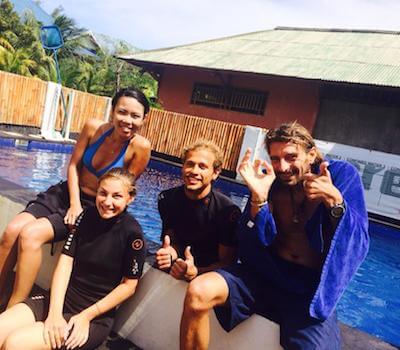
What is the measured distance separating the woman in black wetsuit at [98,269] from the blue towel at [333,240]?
0.69 metres

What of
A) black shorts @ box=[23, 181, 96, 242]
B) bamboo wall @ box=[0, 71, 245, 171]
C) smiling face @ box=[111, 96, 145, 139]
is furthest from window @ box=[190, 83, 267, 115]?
black shorts @ box=[23, 181, 96, 242]

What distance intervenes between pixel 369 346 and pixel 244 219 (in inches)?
39.9

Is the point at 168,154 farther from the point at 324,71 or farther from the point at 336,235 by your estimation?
the point at 336,235

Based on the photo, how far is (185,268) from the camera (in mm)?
2334

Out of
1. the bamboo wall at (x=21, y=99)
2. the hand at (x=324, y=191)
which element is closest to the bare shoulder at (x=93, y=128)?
the hand at (x=324, y=191)

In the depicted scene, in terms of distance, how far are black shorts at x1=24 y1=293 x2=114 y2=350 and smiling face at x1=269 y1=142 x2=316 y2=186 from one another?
1361mm

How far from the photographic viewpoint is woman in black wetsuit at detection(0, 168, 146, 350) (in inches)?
90.0

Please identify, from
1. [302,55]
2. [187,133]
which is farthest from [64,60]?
[302,55]

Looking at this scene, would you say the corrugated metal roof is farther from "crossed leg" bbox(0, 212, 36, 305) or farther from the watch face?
"crossed leg" bbox(0, 212, 36, 305)

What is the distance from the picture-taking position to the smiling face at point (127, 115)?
9.39 ft

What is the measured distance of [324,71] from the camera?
14.2 meters

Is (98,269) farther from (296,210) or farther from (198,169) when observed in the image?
(296,210)

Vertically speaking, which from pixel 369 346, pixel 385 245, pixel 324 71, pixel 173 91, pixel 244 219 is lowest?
pixel 385 245

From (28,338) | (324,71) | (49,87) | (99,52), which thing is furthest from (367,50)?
(99,52)
